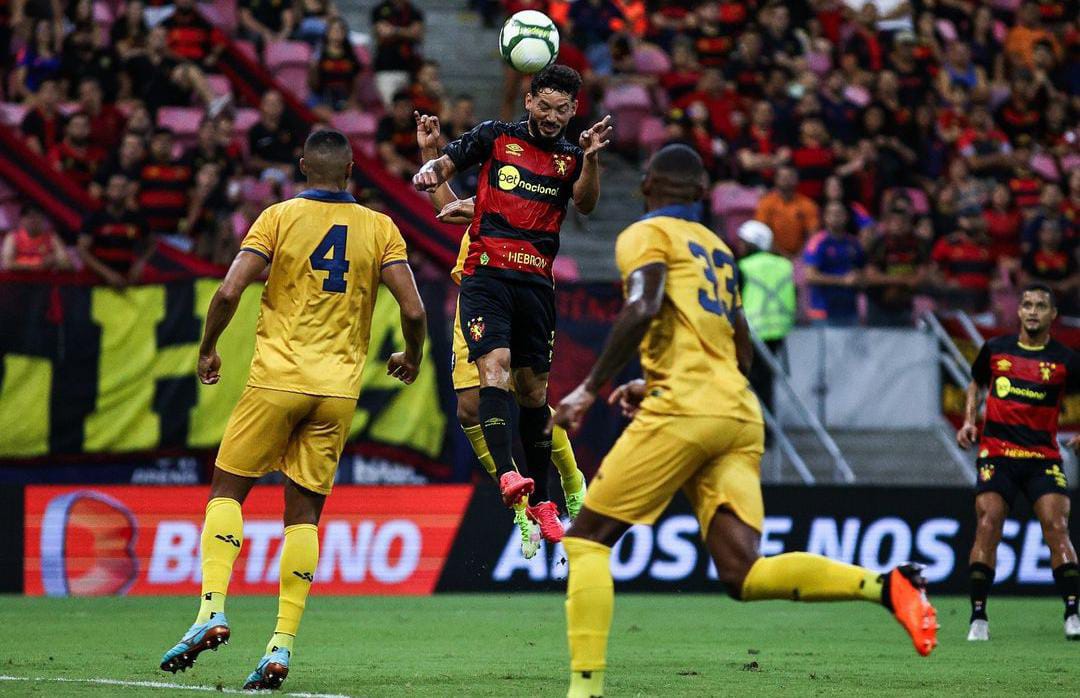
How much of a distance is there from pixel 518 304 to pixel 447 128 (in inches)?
382

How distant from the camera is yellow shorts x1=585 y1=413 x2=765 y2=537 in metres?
7.40

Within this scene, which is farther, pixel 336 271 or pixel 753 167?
pixel 753 167

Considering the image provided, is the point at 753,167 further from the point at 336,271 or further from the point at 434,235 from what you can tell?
the point at 336,271

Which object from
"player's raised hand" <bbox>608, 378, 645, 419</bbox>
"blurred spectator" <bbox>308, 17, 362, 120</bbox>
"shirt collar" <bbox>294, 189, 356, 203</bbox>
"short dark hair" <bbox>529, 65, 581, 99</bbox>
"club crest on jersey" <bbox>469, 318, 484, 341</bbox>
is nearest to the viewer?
"player's raised hand" <bbox>608, 378, 645, 419</bbox>

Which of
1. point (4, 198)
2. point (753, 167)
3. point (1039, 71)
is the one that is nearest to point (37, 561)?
point (4, 198)

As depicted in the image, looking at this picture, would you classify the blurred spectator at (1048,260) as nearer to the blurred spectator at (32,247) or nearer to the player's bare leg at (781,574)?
the blurred spectator at (32,247)

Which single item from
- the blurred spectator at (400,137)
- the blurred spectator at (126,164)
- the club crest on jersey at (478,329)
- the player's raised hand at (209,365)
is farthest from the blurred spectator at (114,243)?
the player's raised hand at (209,365)

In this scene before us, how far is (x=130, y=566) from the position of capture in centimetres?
1588

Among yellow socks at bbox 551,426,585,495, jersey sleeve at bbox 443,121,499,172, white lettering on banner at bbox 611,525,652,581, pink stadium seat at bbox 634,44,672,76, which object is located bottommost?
white lettering on banner at bbox 611,525,652,581

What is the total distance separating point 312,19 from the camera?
2153 cm

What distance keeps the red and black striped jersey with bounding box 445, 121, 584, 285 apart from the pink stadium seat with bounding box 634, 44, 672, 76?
39.8 ft

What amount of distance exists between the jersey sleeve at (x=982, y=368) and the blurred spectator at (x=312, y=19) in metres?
10.7

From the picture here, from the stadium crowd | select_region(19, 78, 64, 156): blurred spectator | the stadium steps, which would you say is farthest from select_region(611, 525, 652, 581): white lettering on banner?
select_region(19, 78, 64, 156): blurred spectator

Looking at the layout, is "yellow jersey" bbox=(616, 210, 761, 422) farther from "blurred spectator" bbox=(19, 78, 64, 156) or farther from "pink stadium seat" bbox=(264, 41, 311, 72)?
"pink stadium seat" bbox=(264, 41, 311, 72)
